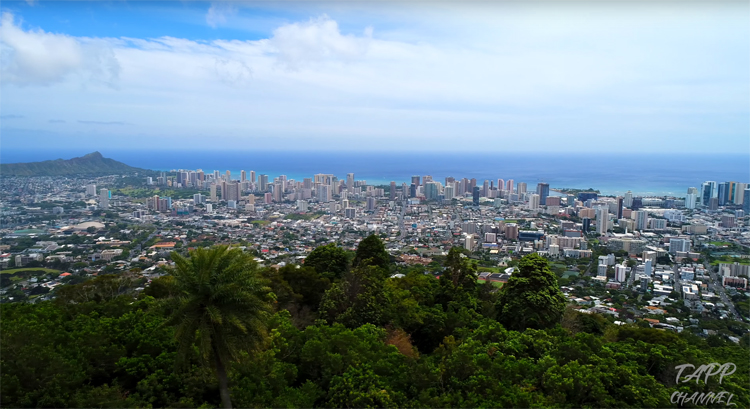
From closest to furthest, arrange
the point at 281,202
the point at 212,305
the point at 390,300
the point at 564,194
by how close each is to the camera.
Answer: the point at 212,305 → the point at 390,300 → the point at 281,202 → the point at 564,194

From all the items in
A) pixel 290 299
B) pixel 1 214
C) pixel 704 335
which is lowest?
pixel 704 335

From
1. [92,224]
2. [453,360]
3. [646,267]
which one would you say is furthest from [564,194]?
[453,360]

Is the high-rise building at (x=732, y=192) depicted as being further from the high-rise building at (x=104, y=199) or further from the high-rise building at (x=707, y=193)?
the high-rise building at (x=104, y=199)

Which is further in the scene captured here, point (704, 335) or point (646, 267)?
point (646, 267)

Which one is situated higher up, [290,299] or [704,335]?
[290,299]

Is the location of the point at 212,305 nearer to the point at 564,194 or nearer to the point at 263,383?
the point at 263,383

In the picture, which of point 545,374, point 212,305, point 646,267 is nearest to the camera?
point 212,305

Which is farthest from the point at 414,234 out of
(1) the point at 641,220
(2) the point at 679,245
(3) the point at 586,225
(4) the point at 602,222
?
(1) the point at 641,220

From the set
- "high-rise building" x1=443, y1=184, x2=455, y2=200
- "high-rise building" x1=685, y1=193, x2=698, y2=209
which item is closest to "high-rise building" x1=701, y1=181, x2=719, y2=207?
"high-rise building" x1=685, y1=193, x2=698, y2=209
